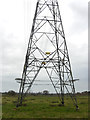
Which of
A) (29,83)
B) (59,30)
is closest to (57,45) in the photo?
(59,30)

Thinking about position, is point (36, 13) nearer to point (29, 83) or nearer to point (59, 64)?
point (59, 64)

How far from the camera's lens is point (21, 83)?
2125 cm

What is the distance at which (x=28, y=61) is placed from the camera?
69.4ft

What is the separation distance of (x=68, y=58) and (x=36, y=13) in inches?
235

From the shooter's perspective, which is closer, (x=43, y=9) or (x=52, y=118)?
(x=52, y=118)

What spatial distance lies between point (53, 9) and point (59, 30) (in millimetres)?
2457

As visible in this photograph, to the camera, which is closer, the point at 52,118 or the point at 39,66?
the point at 52,118

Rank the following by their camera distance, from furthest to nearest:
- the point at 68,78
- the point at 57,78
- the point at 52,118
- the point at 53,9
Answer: the point at 57,78 < the point at 53,9 < the point at 68,78 < the point at 52,118

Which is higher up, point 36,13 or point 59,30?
point 36,13

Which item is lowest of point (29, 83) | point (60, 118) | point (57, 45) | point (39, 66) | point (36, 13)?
point (60, 118)

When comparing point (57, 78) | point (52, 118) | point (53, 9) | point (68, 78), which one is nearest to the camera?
point (52, 118)

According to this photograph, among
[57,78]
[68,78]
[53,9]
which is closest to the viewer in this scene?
[68,78]

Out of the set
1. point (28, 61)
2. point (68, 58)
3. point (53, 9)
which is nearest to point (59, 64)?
point (68, 58)

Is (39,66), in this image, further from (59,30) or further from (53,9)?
(53,9)
